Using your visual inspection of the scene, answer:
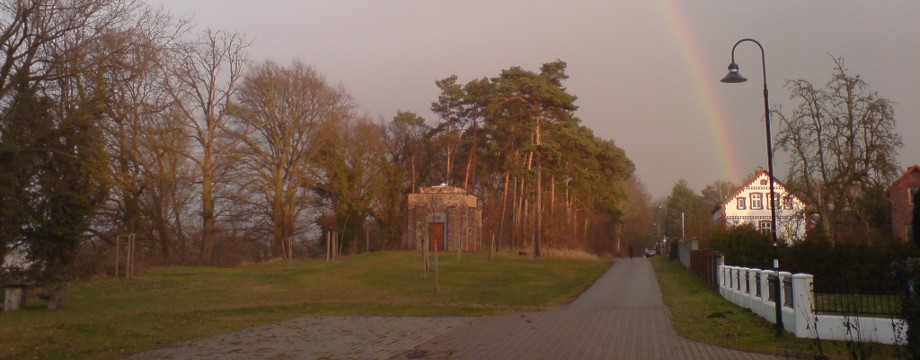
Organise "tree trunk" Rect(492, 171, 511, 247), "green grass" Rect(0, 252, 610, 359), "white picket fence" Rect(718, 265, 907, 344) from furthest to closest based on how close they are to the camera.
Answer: "tree trunk" Rect(492, 171, 511, 247) < "green grass" Rect(0, 252, 610, 359) < "white picket fence" Rect(718, 265, 907, 344)

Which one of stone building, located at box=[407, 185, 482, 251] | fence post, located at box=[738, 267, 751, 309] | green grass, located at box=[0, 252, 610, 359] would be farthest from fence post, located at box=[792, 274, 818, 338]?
stone building, located at box=[407, 185, 482, 251]

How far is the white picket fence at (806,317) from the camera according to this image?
44.1 feet

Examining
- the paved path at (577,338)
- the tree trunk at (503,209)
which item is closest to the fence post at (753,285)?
the paved path at (577,338)

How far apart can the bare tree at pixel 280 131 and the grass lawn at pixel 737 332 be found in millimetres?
30029

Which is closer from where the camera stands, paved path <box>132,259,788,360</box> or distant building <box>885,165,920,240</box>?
paved path <box>132,259,788,360</box>

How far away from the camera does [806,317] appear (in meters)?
14.8

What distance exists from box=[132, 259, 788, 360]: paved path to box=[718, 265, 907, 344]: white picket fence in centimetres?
204

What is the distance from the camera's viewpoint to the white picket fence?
13.4 meters

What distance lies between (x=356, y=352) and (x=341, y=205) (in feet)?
150

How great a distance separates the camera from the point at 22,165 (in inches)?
830

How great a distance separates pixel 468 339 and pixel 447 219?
128 feet

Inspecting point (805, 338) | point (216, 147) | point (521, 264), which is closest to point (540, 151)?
point (521, 264)

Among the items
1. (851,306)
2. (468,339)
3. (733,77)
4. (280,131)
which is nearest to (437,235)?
(280,131)

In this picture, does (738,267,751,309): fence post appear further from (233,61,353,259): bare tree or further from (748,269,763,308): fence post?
(233,61,353,259): bare tree
